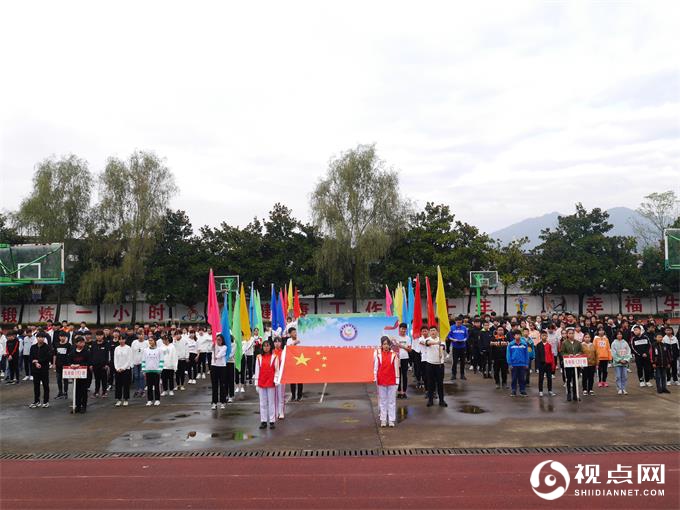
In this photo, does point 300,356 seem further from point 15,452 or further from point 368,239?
point 368,239

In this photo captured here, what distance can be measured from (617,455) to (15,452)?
30.3 feet

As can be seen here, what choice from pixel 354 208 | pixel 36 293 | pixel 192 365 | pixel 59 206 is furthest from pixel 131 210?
pixel 192 365

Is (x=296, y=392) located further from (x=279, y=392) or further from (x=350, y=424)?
(x=350, y=424)

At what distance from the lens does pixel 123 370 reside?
1414 centimetres

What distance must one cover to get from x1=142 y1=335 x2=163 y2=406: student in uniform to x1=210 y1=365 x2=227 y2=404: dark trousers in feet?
4.79

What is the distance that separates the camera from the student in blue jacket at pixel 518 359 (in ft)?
47.1

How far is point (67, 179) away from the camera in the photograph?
38438mm

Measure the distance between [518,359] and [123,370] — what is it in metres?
9.23

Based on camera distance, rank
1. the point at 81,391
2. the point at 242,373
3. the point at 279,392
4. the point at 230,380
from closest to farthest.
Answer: the point at 279,392 → the point at 81,391 → the point at 230,380 → the point at 242,373

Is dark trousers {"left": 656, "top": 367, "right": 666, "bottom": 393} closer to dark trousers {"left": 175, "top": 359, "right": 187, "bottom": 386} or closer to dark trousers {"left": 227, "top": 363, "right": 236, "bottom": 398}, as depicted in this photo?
dark trousers {"left": 227, "top": 363, "right": 236, "bottom": 398}

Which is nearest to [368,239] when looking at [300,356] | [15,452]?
[300,356]

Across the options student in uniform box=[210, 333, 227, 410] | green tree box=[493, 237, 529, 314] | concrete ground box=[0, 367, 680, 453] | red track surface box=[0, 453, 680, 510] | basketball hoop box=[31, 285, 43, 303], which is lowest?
concrete ground box=[0, 367, 680, 453]

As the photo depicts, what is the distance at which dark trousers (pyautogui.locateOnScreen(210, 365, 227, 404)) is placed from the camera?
13266mm

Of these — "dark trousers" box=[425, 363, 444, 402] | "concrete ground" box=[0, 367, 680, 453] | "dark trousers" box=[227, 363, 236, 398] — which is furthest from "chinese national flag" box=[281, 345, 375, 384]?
"dark trousers" box=[227, 363, 236, 398]
